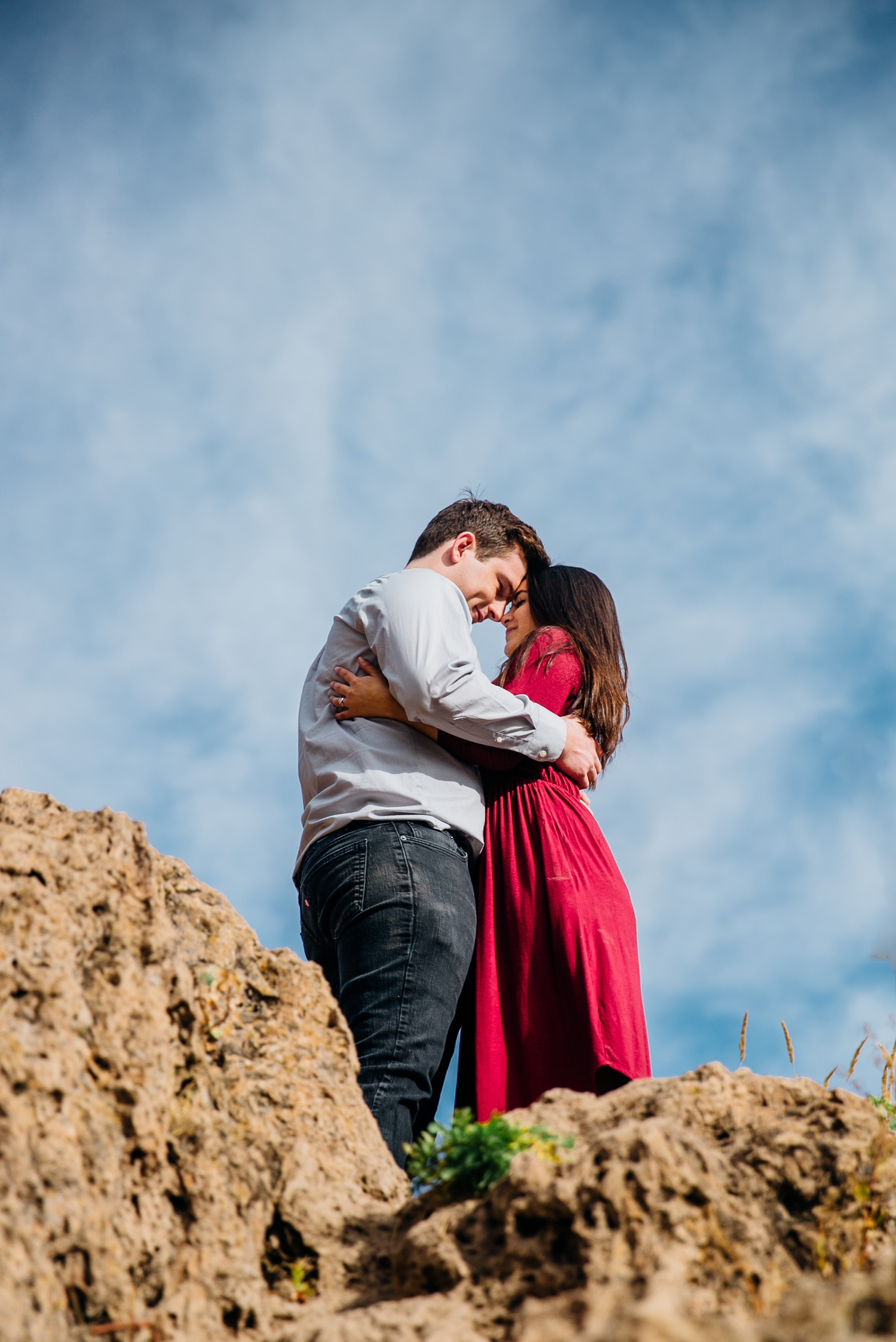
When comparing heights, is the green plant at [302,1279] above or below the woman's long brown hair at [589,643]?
below

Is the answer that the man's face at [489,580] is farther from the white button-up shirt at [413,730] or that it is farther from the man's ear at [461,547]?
the white button-up shirt at [413,730]

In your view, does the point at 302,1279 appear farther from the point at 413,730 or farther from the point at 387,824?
the point at 413,730

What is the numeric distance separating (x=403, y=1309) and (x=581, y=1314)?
443 mm

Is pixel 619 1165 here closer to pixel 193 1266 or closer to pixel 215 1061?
pixel 193 1266

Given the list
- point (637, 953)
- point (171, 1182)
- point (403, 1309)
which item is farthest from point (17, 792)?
point (637, 953)

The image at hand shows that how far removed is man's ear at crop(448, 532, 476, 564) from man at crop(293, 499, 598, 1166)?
2.34 ft

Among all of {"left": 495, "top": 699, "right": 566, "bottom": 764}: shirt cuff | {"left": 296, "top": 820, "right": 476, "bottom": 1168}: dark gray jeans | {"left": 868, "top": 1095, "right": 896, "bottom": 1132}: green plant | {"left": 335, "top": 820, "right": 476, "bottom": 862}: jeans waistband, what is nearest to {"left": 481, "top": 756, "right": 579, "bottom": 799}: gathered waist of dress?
{"left": 495, "top": 699, "right": 566, "bottom": 764}: shirt cuff

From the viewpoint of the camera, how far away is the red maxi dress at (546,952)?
4355 millimetres

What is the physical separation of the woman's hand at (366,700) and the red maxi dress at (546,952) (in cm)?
28

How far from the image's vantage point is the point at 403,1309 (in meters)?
2.16

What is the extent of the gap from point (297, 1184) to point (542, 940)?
207cm

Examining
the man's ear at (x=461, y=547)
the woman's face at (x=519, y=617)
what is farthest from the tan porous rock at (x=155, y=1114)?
the woman's face at (x=519, y=617)

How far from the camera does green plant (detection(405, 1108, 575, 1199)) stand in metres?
2.48

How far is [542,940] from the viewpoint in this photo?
455 centimetres
